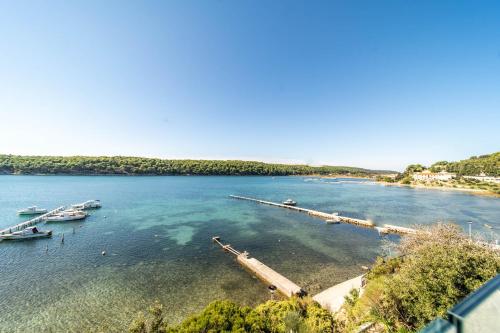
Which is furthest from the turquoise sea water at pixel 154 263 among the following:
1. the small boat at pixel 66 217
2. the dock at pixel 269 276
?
the small boat at pixel 66 217

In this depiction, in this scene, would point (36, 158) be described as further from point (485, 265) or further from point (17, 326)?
point (485, 265)

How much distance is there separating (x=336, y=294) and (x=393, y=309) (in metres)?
6.70

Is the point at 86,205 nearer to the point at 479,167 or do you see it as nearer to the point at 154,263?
the point at 154,263

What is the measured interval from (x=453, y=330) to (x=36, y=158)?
676ft

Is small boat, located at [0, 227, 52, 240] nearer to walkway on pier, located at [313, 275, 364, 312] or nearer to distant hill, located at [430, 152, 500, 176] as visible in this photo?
walkway on pier, located at [313, 275, 364, 312]

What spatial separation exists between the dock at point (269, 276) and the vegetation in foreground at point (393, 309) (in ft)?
18.6

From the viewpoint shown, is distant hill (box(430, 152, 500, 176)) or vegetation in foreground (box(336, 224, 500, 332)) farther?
distant hill (box(430, 152, 500, 176))

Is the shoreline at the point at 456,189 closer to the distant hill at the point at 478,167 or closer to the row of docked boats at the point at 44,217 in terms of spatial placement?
the distant hill at the point at 478,167

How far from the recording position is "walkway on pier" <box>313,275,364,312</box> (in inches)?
683

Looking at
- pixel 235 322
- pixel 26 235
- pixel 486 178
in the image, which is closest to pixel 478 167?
pixel 486 178

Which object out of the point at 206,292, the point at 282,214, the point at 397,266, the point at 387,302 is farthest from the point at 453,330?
the point at 282,214

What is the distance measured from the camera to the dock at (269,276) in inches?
790

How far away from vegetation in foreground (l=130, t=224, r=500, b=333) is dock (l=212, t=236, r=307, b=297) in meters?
5.67

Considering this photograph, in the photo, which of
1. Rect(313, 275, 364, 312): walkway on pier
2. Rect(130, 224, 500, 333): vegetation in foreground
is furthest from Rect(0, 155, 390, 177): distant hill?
Rect(130, 224, 500, 333): vegetation in foreground
